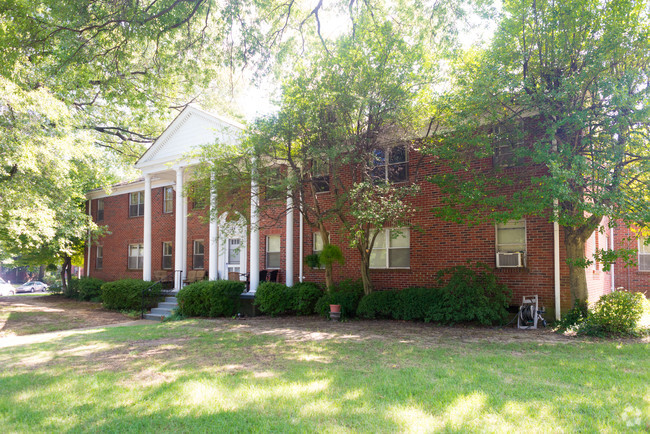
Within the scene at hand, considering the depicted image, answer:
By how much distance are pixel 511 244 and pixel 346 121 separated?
5.61m

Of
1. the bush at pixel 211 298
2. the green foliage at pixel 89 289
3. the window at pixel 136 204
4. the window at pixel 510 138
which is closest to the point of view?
the window at pixel 510 138

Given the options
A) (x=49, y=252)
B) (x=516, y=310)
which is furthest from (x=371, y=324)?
(x=49, y=252)

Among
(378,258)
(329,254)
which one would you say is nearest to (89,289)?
(329,254)

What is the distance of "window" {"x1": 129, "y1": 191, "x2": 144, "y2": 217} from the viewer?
23000 millimetres

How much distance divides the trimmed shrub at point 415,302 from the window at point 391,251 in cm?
156

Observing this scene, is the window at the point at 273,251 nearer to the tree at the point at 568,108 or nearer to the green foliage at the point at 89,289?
the tree at the point at 568,108

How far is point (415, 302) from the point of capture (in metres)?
12.0

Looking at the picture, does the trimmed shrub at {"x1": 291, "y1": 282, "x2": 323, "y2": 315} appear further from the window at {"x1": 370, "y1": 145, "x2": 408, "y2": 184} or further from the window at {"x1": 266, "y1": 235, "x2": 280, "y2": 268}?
the window at {"x1": 370, "y1": 145, "x2": 408, "y2": 184}

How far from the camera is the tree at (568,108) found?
8.41m

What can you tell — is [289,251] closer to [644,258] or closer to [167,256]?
[167,256]

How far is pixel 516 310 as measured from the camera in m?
11.6

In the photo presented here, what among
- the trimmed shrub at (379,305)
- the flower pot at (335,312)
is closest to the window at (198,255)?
the flower pot at (335,312)

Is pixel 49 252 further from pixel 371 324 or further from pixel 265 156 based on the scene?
pixel 371 324

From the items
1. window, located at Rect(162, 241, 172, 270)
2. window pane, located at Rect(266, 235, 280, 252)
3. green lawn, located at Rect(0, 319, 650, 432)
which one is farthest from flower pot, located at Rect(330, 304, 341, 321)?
window, located at Rect(162, 241, 172, 270)
